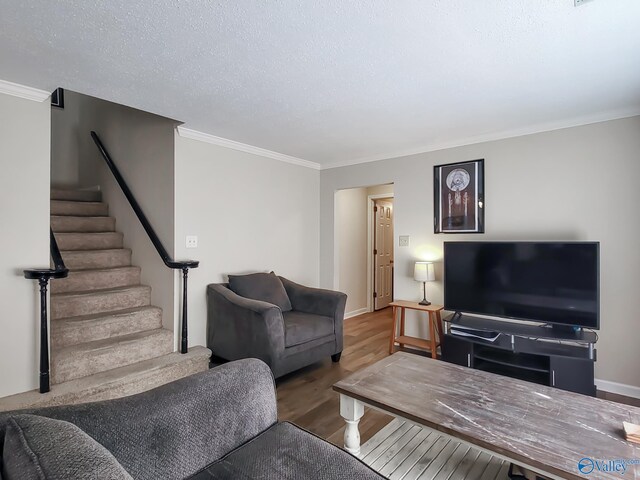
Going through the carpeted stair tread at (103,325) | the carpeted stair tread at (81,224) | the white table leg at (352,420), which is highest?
the carpeted stair tread at (81,224)

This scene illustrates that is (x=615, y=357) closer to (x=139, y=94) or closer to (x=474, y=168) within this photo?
(x=474, y=168)

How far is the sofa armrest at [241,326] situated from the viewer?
2768 mm

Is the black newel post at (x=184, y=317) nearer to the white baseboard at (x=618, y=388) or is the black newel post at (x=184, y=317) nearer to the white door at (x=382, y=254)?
the white door at (x=382, y=254)

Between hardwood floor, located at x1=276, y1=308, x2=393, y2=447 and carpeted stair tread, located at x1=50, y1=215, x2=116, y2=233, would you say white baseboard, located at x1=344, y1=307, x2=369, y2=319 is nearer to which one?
hardwood floor, located at x1=276, y1=308, x2=393, y2=447

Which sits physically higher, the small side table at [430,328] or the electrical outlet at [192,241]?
the electrical outlet at [192,241]

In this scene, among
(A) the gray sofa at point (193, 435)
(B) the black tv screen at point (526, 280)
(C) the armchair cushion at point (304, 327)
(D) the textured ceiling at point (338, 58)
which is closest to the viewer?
(A) the gray sofa at point (193, 435)

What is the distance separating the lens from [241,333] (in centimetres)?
299

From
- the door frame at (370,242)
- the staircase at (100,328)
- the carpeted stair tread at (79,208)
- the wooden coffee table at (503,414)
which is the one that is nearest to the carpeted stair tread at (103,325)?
the staircase at (100,328)

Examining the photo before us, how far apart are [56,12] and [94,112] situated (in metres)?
3.42

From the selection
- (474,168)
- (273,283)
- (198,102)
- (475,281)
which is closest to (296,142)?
(198,102)

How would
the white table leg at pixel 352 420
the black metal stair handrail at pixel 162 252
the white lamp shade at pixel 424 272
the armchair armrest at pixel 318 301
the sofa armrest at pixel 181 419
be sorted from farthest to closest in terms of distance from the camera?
1. the white lamp shade at pixel 424 272
2. the armchair armrest at pixel 318 301
3. the black metal stair handrail at pixel 162 252
4. the white table leg at pixel 352 420
5. the sofa armrest at pixel 181 419

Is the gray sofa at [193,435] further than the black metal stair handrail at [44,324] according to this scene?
No
